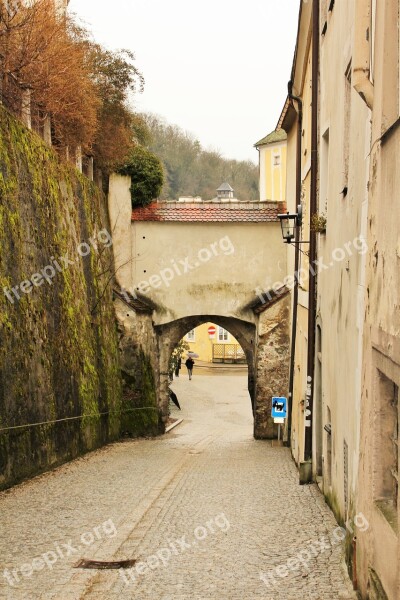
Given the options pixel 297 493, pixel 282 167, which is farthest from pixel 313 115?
pixel 282 167

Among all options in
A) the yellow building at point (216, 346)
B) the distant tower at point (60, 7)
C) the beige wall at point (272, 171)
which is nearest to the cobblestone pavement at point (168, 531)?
the distant tower at point (60, 7)

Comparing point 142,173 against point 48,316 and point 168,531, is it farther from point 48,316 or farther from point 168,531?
point 168,531

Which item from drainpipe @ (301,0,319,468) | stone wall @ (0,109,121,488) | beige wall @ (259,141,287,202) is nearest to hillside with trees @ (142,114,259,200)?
beige wall @ (259,141,287,202)

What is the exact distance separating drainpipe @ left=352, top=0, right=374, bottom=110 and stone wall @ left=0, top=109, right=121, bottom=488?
23.9ft

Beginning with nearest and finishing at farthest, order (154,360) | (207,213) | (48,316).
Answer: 1. (48,316)
2. (154,360)
3. (207,213)

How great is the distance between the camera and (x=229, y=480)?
1440 cm

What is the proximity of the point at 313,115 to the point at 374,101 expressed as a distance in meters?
7.86

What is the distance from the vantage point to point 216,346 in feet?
183

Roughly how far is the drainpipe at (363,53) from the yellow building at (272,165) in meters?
45.7

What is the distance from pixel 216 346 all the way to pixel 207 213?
110ft

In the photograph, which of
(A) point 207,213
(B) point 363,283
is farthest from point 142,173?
(B) point 363,283

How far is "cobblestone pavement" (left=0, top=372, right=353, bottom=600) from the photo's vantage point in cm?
742

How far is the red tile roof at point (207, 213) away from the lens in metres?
22.6

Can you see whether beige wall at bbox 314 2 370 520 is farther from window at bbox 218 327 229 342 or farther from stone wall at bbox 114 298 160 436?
window at bbox 218 327 229 342
